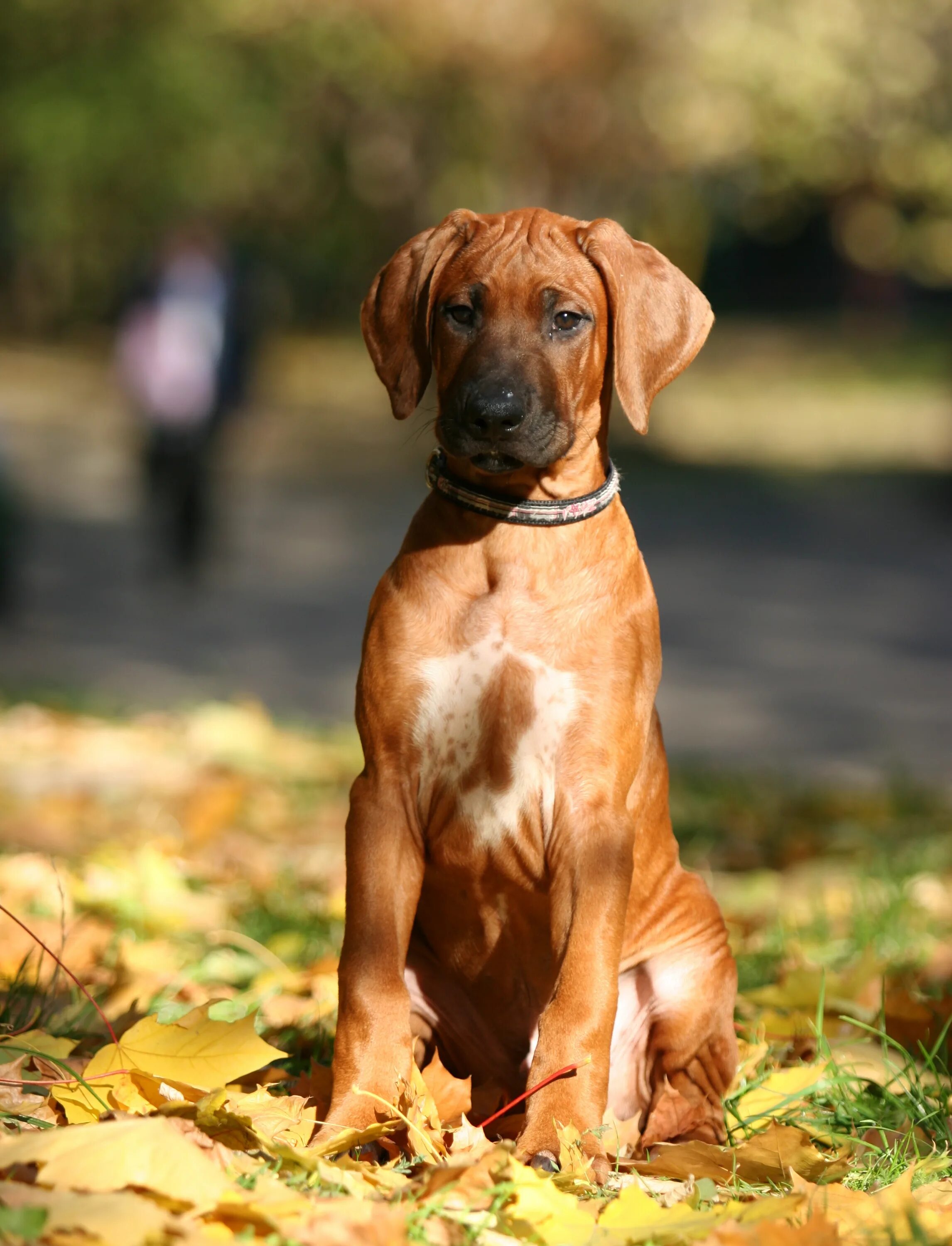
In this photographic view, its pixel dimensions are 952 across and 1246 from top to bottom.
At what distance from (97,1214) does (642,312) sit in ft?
6.32

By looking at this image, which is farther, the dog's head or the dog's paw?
the dog's paw

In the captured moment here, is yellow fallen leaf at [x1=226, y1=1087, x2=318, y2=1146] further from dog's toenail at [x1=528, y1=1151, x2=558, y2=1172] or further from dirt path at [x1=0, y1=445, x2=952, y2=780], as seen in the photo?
dirt path at [x1=0, y1=445, x2=952, y2=780]

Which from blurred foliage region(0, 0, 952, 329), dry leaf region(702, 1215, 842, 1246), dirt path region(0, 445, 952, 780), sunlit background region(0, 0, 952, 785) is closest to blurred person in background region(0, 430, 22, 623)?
sunlit background region(0, 0, 952, 785)

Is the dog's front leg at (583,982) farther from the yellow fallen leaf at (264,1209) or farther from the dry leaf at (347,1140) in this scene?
the yellow fallen leaf at (264,1209)

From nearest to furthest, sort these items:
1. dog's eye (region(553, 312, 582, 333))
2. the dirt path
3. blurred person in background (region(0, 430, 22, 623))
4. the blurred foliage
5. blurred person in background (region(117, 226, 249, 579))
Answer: dog's eye (region(553, 312, 582, 333)) → the dirt path → blurred person in background (region(0, 430, 22, 623)) → blurred person in background (region(117, 226, 249, 579)) → the blurred foliage

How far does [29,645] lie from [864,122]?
15.0 metres

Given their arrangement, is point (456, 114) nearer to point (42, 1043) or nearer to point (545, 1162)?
point (42, 1043)

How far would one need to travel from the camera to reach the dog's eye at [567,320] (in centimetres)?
308

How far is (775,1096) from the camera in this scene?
322 centimetres

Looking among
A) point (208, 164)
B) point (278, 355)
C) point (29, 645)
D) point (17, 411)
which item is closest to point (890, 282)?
point (278, 355)

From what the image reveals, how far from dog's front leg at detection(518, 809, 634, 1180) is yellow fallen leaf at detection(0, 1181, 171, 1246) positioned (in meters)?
0.81

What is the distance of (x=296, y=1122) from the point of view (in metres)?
2.81

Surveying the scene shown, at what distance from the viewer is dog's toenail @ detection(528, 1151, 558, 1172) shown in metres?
2.72

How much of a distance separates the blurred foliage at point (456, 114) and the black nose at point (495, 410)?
1175 cm
